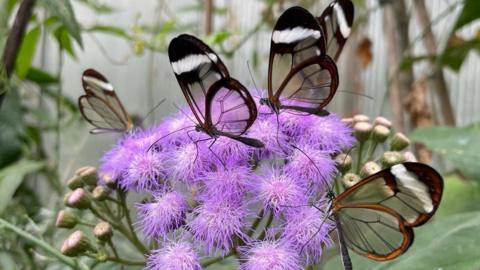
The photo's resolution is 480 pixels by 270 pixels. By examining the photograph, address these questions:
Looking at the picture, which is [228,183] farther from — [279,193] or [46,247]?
[46,247]

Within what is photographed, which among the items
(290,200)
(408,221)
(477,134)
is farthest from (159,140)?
(477,134)

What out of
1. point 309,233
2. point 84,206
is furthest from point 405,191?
point 84,206

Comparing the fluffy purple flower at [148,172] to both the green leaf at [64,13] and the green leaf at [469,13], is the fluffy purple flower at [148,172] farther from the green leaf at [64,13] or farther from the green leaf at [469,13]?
the green leaf at [469,13]

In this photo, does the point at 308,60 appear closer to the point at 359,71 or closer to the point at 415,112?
the point at 415,112

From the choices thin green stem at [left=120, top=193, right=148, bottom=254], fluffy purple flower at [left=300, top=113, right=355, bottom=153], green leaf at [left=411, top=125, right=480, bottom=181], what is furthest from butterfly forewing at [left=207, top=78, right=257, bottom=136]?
green leaf at [left=411, top=125, right=480, bottom=181]

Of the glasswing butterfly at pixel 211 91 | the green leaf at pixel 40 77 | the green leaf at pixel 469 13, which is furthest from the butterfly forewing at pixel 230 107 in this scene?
the green leaf at pixel 40 77

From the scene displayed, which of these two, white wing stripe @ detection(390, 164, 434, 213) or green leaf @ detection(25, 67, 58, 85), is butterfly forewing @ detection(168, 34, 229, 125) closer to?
white wing stripe @ detection(390, 164, 434, 213)
